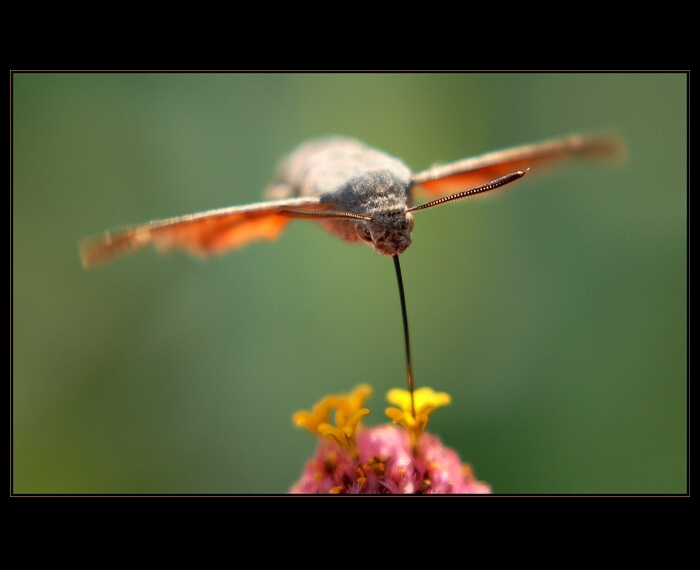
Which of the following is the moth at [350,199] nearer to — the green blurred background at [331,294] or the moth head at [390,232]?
the moth head at [390,232]

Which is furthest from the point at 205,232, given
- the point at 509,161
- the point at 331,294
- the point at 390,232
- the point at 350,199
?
the point at 331,294

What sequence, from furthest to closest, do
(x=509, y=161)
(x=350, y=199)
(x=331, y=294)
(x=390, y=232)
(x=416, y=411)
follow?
(x=331, y=294)
(x=509, y=161)
(x=416, y=411)
(x=350, y=199)
(x=390, y=232)

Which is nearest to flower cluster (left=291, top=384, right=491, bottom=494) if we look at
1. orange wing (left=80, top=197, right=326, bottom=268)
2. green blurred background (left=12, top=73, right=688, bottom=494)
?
orange wing (left=80, top=197, right=326, bottom=268)

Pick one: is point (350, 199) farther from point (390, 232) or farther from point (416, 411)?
point (416, 411)

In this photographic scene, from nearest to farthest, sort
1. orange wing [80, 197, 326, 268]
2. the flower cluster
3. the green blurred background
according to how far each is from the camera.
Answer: orange wing [80, 197, 326, 268] → the flower cluster → the green blurred background

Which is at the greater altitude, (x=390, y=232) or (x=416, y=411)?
(x=390, y=232)

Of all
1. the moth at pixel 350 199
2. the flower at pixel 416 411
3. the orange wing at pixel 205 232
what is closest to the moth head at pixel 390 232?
the moth at pixel 350 199

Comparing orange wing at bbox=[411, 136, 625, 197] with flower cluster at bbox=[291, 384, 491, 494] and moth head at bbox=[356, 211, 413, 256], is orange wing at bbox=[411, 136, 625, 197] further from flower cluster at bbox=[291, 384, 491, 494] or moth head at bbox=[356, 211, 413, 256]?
flower cluster at bbox=[291, 384, 491, 494]
